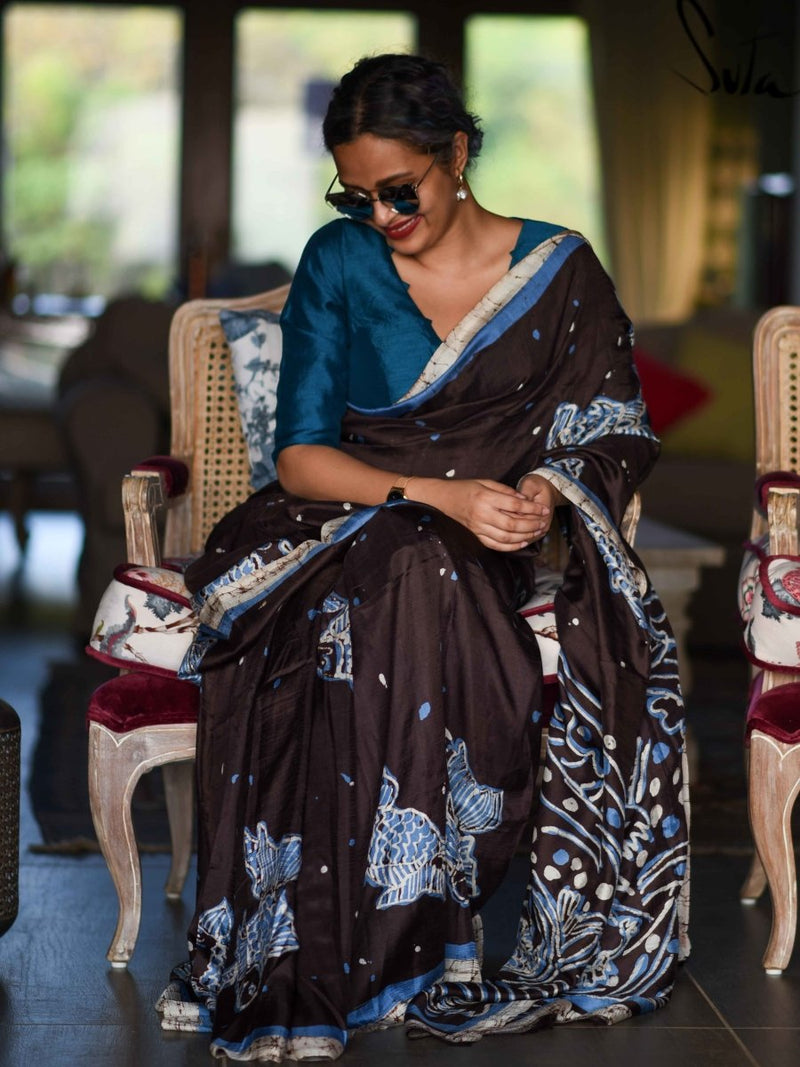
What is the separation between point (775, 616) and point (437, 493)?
0.57 metres

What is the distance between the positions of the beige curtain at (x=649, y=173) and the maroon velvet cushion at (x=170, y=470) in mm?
6525

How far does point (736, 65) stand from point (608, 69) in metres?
0.95

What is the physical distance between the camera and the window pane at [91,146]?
9594 mm

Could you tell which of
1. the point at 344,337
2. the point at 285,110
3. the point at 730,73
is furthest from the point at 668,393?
the point at 285,110

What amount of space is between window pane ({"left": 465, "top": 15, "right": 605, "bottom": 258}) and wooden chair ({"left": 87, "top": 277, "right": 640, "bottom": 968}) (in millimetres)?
6867

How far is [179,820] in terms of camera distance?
9.25 ft

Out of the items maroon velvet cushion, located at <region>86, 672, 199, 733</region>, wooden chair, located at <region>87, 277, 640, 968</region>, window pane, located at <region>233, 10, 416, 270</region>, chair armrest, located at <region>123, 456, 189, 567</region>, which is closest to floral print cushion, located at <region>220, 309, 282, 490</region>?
wooden chair, located at <region>87, 277, 640, 968</region>

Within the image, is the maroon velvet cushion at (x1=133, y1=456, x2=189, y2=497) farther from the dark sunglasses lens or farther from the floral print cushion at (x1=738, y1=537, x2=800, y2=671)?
the floral print cushion at (x1=738, y1=537, x2=800, y2=671)

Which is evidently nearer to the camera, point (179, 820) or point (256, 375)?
point (179, 820)

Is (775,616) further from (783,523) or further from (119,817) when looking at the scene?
(119,817)

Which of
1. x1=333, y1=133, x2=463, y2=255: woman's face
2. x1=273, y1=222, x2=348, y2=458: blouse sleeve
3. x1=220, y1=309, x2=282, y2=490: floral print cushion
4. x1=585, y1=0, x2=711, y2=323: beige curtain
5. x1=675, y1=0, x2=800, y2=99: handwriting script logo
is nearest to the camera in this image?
x1=333, y1=133, x2=463, y2=255: woman's face

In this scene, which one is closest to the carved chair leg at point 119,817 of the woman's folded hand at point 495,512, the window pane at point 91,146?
the woman's folded hand at point 495,512

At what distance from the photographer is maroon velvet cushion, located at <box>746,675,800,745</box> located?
2.40m

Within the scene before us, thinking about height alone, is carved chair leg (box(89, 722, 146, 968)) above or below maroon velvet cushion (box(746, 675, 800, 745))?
below
